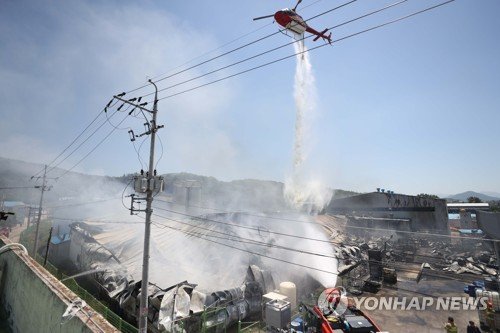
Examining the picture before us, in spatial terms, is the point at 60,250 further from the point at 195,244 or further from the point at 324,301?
the point at 324,301

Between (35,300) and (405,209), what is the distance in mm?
61641

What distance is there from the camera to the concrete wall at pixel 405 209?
54062 mm

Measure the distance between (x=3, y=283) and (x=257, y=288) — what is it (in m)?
17.6

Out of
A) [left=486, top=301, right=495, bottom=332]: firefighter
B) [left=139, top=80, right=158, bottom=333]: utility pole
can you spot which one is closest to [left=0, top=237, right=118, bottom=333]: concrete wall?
[left=139, top=80, right=158, bottom=333]: utility pole

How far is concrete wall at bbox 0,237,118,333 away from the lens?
30.5ft

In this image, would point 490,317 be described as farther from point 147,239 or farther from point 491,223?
point 147,239

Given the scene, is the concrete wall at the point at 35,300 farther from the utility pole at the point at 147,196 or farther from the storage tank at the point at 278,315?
the storage tank at the point at 278,315

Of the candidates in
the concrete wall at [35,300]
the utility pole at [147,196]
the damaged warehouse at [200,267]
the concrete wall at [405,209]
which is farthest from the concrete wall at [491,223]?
the concrete wall at [35,300]

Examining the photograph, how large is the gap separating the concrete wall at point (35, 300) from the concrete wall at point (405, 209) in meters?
58.8

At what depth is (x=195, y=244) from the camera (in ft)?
95.9

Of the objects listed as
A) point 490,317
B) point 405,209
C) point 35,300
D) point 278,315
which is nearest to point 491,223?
point 490,317

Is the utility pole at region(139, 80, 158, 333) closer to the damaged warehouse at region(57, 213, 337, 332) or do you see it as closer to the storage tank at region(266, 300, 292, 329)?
the damaged warehouse at region(57, 213, 337, 332)

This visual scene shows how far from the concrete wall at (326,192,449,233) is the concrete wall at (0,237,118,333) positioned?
58.8 m

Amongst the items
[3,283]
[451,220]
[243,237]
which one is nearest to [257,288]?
[243,237]
